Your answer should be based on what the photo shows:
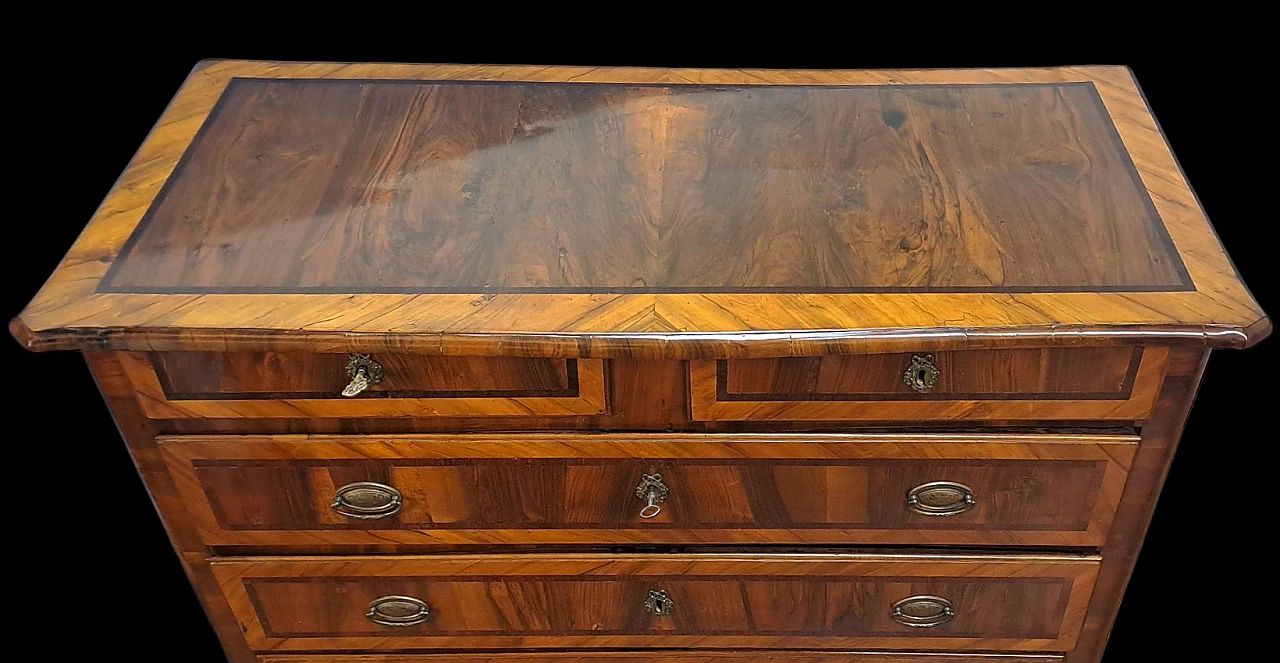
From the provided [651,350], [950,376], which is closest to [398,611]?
[651,350]

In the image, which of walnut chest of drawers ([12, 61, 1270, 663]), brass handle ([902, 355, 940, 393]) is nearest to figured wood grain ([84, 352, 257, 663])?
walnut chest of drawers ([12, 61, 1270, 663])

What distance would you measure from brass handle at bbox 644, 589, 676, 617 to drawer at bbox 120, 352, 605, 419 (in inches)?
17.6

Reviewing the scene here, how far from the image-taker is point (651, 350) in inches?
59.4

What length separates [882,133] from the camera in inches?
75.5

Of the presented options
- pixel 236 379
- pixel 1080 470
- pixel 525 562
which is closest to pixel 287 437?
pixel 236 379

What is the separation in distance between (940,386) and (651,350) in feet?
1.46

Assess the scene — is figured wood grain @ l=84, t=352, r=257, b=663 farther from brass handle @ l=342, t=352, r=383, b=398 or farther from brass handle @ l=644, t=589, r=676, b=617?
brass handle @ l=644, t=589, r=676, b=617

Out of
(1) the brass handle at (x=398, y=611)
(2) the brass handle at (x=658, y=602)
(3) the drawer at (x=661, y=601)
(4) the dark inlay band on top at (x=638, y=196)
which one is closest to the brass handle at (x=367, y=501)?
(3) the drawer at (x=661, y=601)

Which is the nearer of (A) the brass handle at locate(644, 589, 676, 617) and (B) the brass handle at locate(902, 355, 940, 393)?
(B) the brass handle at locate(902, 355, 940, 393)

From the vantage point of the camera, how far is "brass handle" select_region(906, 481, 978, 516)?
5.74 feet

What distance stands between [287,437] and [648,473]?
1.85 ft

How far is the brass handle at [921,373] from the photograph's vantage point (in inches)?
61.8

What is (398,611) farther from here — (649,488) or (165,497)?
(649,488)

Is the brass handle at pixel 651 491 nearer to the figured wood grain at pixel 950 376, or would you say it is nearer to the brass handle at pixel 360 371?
the figured wood grain at pixel 950 376
